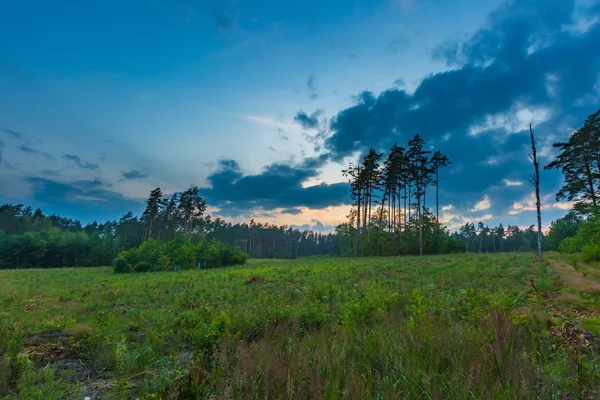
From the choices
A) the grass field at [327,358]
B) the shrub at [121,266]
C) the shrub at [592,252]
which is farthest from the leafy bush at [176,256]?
the shrub at [592,252]

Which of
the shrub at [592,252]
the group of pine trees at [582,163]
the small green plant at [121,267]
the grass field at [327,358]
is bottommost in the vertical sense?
the small green plant at [121,267]

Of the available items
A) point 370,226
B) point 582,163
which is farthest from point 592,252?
point 370,226

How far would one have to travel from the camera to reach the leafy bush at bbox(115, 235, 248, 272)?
116ft

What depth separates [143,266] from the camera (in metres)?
35.3

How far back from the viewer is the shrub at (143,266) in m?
34.9

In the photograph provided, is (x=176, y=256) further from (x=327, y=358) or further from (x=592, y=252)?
(x=592, y=252)

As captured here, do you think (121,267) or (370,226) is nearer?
(121,267)

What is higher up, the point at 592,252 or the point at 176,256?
the point at 592,252

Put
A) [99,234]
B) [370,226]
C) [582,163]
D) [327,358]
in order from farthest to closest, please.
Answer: [99,234], [370,226], [582,163], [327,358]

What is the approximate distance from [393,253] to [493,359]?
44.2 metres

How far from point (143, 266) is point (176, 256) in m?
3.95

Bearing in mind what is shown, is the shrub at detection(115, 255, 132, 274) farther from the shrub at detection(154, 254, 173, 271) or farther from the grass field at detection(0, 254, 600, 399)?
the grass field at detection(0, 254, 600, 399)

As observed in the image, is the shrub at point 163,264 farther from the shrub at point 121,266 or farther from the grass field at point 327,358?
the grass field at point 327,358

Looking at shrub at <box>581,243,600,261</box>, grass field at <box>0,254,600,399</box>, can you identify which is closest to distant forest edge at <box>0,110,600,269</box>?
shrub at <box>581,243,600,261</box>
